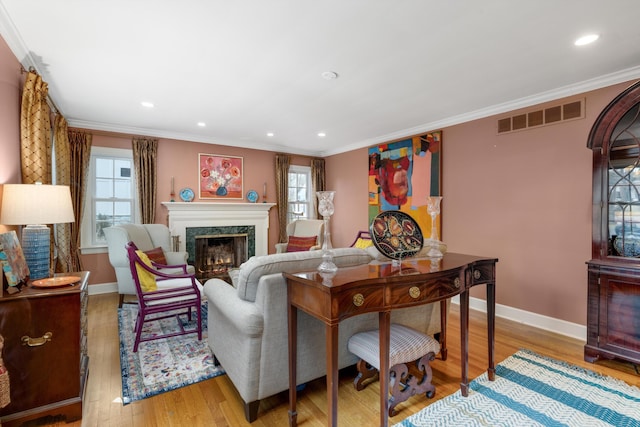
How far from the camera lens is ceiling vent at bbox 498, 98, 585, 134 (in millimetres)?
3178

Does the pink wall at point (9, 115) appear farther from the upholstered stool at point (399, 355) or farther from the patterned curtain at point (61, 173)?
the upholstered stool at point (399, 355)

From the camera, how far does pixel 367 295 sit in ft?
5.17

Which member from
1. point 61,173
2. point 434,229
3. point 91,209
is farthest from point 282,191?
point 434,229

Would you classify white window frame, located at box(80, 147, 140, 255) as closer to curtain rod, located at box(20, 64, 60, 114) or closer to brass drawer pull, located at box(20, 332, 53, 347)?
curtain rod, located at box(20, 64, 60, 114)

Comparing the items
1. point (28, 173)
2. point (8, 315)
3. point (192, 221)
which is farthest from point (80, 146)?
point (8, 315)

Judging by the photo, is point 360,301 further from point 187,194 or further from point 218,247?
point 218,247

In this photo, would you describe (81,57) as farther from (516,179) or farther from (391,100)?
(516,179)

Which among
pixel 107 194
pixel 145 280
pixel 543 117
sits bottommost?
pixel 145 280

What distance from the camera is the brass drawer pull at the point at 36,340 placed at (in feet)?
5.85

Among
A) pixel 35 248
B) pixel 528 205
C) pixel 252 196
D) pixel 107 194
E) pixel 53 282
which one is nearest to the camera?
pixel 53 282

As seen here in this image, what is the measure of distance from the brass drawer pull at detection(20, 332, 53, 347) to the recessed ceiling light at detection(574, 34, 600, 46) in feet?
13.4

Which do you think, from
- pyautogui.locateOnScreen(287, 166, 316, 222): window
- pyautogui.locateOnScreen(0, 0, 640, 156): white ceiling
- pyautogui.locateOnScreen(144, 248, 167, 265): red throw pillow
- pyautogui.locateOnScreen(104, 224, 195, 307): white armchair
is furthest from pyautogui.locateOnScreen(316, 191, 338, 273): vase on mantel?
pyautogui.locateOnScreen(287, 166, 316, 222): window

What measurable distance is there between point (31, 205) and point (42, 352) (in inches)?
36.2

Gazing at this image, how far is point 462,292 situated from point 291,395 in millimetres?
1231
